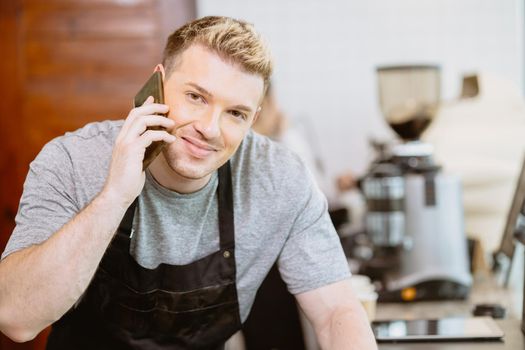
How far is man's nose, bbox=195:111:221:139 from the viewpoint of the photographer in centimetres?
135

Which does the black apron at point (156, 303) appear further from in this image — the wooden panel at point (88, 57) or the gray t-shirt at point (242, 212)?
the wooden panel at point (88, 57)

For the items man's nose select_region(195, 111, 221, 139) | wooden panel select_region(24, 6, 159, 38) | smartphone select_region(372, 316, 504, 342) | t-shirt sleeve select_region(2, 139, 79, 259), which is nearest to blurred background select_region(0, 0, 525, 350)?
wooden panel select_region(24, 6, 159, 38)

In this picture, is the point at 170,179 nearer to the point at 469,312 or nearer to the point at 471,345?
the point at 471,345

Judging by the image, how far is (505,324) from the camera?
5.00ft

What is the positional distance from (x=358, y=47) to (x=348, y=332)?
270cm

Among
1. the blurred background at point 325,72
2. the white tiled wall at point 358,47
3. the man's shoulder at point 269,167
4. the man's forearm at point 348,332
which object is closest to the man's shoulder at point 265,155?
the man's shoulder at point 269,167

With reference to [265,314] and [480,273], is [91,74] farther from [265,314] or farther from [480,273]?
[480,273]

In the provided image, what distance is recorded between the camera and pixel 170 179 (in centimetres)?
146

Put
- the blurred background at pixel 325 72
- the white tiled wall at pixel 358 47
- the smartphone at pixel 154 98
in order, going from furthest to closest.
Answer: the white tiled wall at pixel 358 47, the blurred background at pixel 325 72, the smartphone at pixel 154 98

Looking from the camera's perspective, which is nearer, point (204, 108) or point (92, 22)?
point (204, 108)

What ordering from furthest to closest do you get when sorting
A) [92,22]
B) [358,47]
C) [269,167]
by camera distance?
[358,47]
[92,22]
[269,167]

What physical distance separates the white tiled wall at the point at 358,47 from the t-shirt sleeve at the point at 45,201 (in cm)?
255

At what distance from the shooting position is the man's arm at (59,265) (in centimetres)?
122

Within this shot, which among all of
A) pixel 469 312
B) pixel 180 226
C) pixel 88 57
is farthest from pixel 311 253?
pixel 88 57
